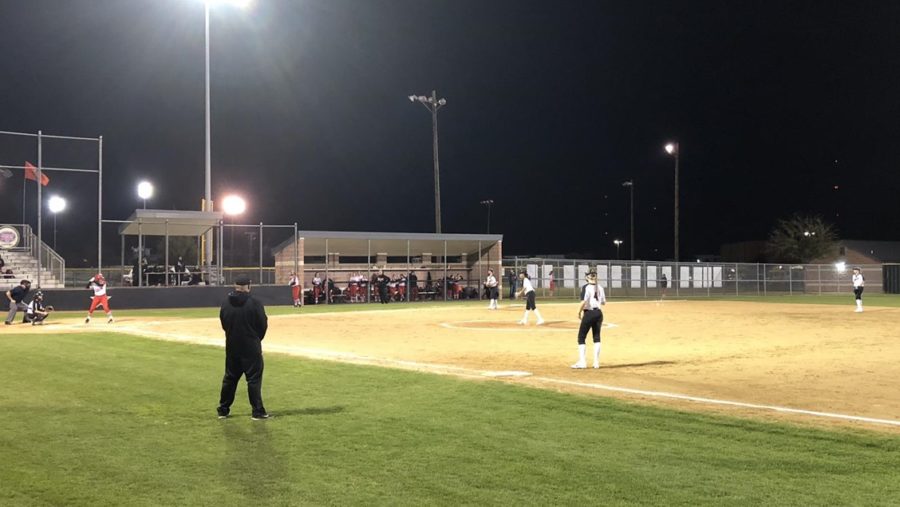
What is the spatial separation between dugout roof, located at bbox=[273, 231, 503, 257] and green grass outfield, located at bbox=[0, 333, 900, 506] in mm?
29386

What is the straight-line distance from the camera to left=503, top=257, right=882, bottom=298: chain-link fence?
48406mm

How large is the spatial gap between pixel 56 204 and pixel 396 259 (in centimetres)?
2037

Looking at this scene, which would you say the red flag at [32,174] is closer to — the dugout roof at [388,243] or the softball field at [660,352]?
the softball field at [660,352]

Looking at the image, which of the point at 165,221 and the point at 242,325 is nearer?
the point at 242,325

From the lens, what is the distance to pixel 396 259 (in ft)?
152

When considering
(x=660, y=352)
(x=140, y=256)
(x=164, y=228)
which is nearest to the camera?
(x=660, y=352)

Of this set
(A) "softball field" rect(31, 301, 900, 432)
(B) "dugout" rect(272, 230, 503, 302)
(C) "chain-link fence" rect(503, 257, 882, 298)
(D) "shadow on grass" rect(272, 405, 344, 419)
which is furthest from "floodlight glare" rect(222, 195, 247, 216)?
(D) "shadow on grass" rect(272, 405, 344, 419)

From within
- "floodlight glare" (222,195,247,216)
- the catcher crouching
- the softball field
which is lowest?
the softball field

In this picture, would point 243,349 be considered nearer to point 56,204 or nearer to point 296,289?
point 296,289

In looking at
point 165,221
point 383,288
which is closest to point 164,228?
point 165,221

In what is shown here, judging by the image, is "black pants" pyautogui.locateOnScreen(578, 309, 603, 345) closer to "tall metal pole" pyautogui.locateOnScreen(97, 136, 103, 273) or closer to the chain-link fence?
"tall metal pole" pyautogui.locateOnScreen(97, 136, 103, 273)

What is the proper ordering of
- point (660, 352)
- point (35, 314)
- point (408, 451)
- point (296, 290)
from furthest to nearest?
1. point (296, 290)
2. point (35, 314)
3. point (660, 352)
4. point (408, 451)

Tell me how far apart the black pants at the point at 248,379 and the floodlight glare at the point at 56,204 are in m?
27.9

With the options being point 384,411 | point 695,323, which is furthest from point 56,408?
point 695,323
